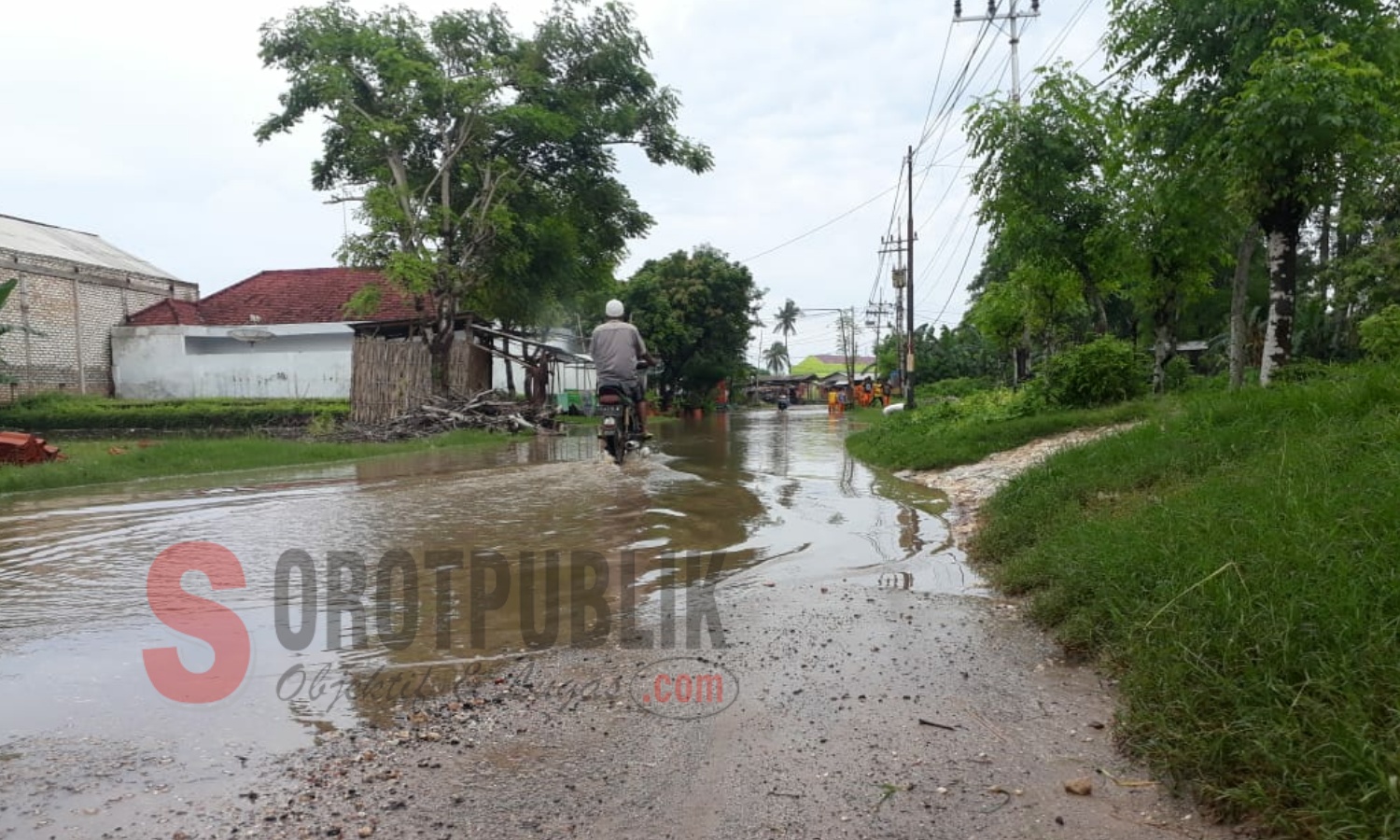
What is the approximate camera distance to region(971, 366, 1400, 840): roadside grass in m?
2.21

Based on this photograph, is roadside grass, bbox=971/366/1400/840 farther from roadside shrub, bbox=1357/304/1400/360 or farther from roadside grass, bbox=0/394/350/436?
roadside grass, bbox=0/394/350/436

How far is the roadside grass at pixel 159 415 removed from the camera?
21484 mm

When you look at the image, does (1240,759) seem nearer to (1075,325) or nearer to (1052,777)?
(1052,777)

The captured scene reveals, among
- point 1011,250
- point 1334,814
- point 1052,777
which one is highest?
point 1011,250

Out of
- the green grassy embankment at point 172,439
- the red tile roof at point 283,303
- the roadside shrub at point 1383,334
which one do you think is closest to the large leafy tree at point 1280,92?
the roadside shrub at point 1383,334

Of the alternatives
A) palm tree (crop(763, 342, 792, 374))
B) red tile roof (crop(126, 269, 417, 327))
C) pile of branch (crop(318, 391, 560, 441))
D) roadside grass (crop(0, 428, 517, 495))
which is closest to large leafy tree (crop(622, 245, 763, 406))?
red tile roof (crop(126, 269, 417, 327))

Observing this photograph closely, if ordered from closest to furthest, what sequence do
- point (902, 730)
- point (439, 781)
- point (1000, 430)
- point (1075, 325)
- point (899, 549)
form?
point (439, 781)
point (902, 730)
point (899, 549)
point (1000, 430)
point (1075, 325)

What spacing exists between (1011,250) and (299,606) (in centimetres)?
1478

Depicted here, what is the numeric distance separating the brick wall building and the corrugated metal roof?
0.16 ft

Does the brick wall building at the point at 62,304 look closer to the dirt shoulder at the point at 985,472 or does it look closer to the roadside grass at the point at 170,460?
the roadside grass at the point at 170,460

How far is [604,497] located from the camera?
830cm

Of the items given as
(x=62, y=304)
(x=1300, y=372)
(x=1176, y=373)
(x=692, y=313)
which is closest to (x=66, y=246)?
(x=62, y=304)

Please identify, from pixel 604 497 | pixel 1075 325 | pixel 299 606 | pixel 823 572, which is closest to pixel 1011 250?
pixel 604 497

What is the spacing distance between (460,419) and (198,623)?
15823mm
